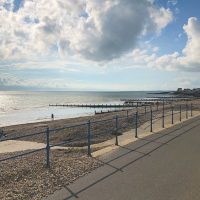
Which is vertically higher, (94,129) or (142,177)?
(142,177)

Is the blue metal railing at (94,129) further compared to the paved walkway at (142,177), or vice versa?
the blue metal railing at (94,129)

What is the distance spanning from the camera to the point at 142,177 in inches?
332

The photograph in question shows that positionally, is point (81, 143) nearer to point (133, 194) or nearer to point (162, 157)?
point (162, 157)

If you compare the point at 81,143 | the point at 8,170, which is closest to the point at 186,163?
the point at 8,170

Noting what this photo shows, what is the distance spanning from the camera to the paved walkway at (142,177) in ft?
23.1

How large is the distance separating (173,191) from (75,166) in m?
3.37

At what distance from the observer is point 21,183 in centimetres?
812

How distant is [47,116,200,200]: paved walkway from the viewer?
23.1ft

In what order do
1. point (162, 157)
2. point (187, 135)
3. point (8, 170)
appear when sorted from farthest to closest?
point (187, 135), point (162, 157), point (8, 170)

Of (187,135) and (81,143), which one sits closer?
(187,135)

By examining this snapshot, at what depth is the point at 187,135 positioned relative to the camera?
685 inches

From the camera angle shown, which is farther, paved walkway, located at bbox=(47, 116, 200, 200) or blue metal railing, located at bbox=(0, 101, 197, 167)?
blue metal railing, located at bbox=(0, 101, 197, 167)

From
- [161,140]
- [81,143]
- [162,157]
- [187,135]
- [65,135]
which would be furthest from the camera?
[65,135]

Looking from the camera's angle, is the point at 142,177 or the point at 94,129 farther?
the point at 94,129
